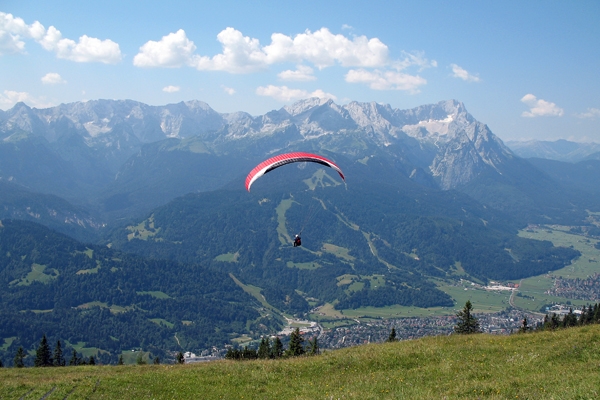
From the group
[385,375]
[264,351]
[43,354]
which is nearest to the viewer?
[385,375]

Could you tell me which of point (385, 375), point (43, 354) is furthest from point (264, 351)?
point (43, 354)

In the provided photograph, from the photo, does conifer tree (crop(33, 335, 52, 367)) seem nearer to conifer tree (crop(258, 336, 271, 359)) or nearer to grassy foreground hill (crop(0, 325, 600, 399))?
conifer tree (crop(258, 336, 271, 359))

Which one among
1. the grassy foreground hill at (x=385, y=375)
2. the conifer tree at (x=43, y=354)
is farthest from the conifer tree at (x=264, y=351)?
the conifer tree at (x=43, y=354)

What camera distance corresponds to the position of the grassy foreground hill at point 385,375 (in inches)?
992

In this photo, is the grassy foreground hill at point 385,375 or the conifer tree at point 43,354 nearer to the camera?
the grassy foreground hill at point 385,375

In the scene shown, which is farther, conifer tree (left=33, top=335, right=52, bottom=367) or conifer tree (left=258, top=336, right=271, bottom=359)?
conifer tree (left=33, top=335, right=52, bottom=367)

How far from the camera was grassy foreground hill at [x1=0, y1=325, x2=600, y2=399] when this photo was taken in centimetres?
2520

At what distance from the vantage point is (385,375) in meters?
29.6

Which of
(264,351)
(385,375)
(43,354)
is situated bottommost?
(43,354)

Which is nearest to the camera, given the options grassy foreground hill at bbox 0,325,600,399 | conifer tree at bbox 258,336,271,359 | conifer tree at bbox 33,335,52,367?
grassy foreground hill at bbox 0,325,600,399

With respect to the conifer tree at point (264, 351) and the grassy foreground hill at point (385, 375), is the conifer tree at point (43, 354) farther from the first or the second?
the grassy foreground hill at point (385, 375)

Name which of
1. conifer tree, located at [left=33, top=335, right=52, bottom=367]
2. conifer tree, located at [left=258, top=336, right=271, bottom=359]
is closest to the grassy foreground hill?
conifer tree, located at [left=258, top=336, right=271, bottom=359]

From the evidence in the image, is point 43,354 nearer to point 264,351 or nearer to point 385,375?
point 264,351

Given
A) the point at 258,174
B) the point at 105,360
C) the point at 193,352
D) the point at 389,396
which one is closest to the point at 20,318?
the point at 105,360
